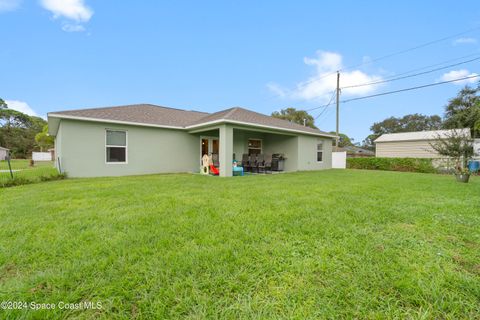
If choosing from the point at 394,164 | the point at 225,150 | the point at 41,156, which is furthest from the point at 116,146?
the point at 41,156

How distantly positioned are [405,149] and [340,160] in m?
8.15

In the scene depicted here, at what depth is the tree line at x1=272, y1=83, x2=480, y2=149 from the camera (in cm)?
2057

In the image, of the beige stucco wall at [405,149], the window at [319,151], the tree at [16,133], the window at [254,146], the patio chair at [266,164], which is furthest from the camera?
the tree at [16,133]

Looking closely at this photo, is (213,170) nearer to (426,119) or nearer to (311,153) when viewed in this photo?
(311,153)

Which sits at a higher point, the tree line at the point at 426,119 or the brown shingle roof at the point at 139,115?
the tree line at the point at 426,119

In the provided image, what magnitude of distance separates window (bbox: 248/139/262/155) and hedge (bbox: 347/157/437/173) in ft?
29.6

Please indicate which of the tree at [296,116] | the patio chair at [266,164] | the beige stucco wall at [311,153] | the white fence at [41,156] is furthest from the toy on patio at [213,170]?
the white fence at [41,156]

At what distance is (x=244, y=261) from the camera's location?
79.9 inches

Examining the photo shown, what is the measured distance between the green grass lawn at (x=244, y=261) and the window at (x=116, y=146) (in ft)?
18.1

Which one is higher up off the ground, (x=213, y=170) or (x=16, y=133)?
(x=16, y=133)

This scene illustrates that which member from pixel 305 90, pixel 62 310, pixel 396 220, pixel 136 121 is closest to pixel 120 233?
pixel 62 310

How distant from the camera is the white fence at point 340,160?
669 inches

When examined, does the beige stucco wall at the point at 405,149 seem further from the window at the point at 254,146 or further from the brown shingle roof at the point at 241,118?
the window at the point at 254,146

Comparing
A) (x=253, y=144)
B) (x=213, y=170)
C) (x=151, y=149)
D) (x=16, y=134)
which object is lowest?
(x=213, y=170)
